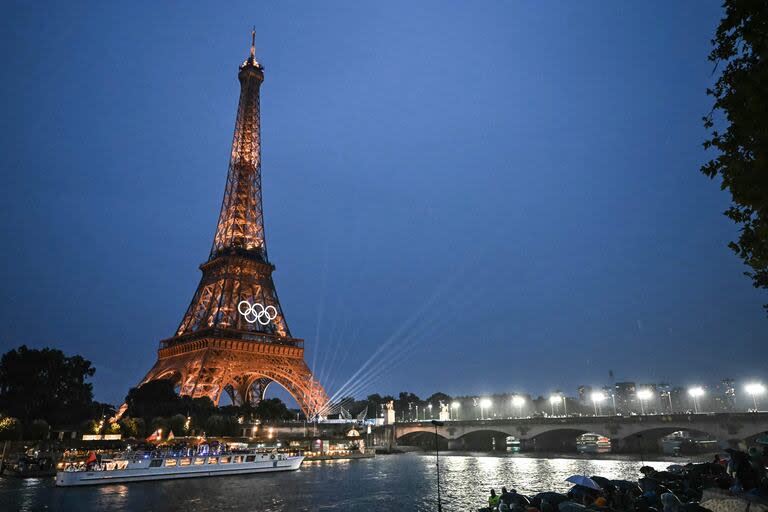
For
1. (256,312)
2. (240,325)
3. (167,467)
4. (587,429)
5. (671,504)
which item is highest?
(256,312)

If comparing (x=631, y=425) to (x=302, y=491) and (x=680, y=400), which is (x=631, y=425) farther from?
(x=680, y=400)

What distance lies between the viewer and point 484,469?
2179 inches

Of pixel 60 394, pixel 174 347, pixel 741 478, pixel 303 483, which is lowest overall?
pixel 303 483

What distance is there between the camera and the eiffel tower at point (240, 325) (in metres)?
74.1

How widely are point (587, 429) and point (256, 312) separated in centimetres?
5442

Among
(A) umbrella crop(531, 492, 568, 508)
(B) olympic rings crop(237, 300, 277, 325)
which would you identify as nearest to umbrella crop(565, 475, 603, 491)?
(A) umbrella crop(531, 492, 568, 508)

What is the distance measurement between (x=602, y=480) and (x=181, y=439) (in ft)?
177

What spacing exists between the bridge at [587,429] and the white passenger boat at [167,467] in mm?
41145

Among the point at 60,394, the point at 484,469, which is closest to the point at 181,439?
the point at 60,394

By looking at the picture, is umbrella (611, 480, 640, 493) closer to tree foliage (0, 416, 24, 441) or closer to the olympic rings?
tree foliage (0, 416, 24, 441)

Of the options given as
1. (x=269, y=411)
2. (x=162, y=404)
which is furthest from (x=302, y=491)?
(x=269, y=411)

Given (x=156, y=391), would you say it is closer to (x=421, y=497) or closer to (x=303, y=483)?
(x=303, y=483)

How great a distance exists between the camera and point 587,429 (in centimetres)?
7575

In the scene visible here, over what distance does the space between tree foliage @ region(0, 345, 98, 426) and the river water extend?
30268 mm
